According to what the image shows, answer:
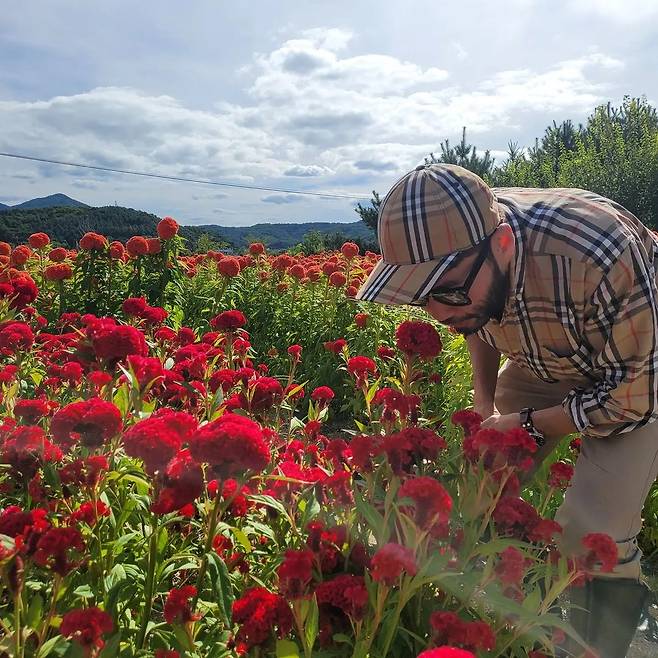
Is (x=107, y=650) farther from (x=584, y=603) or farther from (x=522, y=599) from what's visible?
(x=584, y=603)

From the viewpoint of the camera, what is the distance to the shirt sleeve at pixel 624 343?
1.72 meters

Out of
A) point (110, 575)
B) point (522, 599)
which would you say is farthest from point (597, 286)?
point (110, 575)

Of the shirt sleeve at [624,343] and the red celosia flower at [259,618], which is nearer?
the red celosia flower at [259,618]

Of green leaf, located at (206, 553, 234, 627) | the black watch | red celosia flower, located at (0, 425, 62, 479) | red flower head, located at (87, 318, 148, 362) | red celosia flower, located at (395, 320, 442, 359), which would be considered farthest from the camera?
the black watch

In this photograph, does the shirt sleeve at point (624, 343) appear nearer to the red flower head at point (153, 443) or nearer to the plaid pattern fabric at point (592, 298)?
the plaid pattern fabric at point (592, 298)

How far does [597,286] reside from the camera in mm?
1732

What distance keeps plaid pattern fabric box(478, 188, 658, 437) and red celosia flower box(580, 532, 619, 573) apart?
666mm

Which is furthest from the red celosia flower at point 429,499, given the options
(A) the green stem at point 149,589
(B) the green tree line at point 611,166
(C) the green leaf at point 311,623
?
(B) the green tree line at point 611,166

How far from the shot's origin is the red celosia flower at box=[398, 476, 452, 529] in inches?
43.1

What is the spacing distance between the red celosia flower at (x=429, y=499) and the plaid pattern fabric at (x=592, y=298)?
2.96 feet

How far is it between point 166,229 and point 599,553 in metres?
5.42

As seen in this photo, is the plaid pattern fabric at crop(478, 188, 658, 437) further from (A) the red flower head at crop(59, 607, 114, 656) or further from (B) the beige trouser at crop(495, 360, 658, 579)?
(A) the red flower head at crop(59, 607, 114, 656)

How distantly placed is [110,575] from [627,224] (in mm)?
1797

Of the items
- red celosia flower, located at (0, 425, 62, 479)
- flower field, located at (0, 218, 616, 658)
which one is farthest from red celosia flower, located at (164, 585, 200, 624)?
red celosia flower, located at (0, 425, 62, 479)
